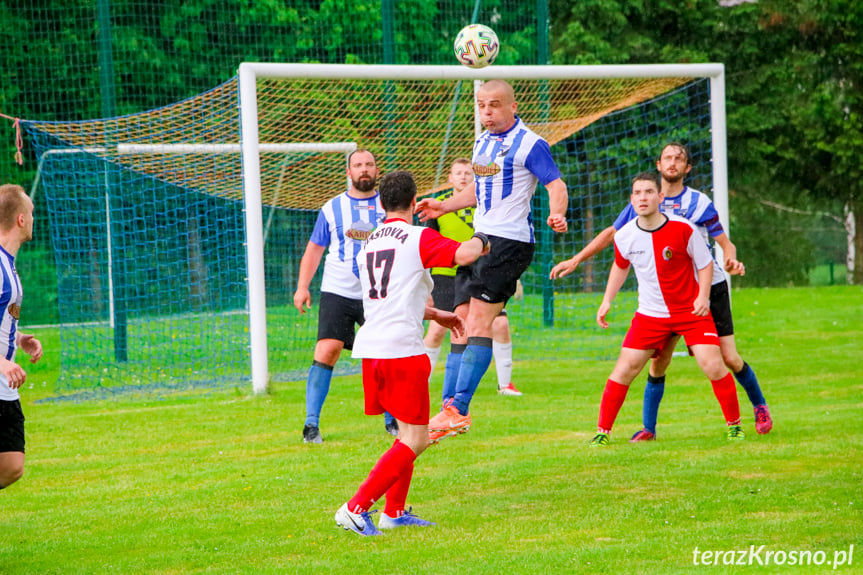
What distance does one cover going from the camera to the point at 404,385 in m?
5.18

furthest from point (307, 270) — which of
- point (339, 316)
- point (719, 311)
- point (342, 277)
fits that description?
point (719, 311)

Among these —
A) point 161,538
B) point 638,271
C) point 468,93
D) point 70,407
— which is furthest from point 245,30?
point 161,538

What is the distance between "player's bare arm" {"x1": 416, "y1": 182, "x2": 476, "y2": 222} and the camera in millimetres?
6215

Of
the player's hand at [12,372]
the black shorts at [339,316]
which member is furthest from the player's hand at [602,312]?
the player's hand at [12,372]

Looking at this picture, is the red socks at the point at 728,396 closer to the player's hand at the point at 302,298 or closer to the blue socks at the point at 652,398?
the blue socks at the point at 652,398

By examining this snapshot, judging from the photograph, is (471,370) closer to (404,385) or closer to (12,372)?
(404,385)

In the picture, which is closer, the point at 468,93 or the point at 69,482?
the point at 69,482

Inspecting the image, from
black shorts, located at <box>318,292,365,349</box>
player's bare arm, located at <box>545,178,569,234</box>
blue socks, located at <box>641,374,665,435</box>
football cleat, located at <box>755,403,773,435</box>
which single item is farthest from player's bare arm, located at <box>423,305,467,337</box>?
football cleat, located at <box>755,403,773,435</box>

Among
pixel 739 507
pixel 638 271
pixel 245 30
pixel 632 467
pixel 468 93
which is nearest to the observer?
pixel 739 507

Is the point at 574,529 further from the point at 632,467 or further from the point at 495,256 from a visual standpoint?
the point at 495,256

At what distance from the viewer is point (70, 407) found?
10.2 metres

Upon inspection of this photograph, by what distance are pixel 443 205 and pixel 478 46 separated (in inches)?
124

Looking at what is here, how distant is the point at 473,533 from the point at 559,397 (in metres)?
4.99

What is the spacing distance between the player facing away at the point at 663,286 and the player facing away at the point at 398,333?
2.21 metres
